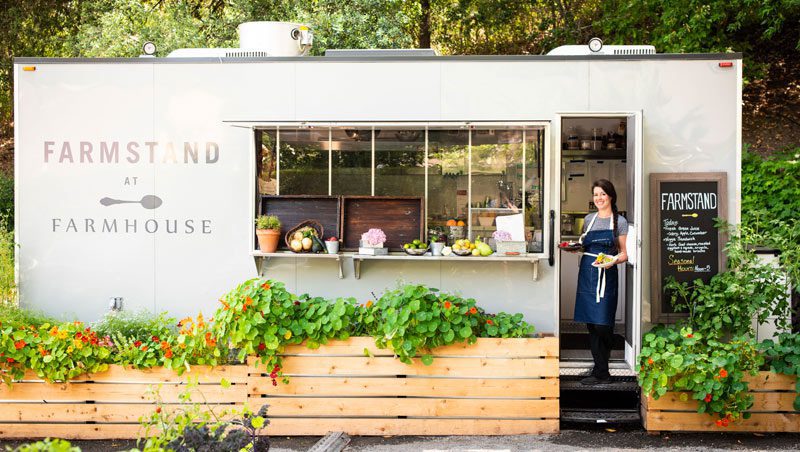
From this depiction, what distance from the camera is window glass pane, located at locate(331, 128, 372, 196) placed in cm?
654

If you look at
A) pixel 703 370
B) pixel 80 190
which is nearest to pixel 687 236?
pixel 703 370

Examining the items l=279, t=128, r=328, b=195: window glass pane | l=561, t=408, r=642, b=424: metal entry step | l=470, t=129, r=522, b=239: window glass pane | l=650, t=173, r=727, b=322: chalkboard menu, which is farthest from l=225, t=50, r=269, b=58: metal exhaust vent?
l=561, t=408, r=642, b=424: metal entry step

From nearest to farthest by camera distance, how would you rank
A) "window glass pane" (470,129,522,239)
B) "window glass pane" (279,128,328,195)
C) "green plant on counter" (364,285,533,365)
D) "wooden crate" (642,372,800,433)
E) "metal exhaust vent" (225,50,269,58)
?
"green plant on counter" (364,285,533,365) → "wooden crate" (642,372,800,433) → "window glass pane" (470,129,522,239) → "window glass pane" (279,128,328,195) → "metal exhaust vent" (225,50,269,58)

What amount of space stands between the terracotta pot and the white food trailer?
0.25ft

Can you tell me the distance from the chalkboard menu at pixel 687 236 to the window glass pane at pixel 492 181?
4.04ft

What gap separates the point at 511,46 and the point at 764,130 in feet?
18.3

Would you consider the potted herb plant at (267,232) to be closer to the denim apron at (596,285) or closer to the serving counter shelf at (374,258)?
the serving counter shelf at (374,258)

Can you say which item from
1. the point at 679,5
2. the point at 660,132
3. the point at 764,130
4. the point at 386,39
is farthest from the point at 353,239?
the point at 764,130

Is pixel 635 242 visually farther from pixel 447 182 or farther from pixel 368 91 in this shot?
pixel 368 91

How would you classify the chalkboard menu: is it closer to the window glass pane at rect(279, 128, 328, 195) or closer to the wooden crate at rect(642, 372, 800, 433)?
the wooden crate at rect(642, 372, 800, 433)

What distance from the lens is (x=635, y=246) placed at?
5992mm

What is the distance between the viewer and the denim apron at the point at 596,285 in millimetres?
6000

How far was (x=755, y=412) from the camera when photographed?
18.3 ft

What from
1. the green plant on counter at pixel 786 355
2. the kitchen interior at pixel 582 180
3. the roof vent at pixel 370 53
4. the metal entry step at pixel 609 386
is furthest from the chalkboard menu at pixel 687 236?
the roof vent at pixel 370 53
